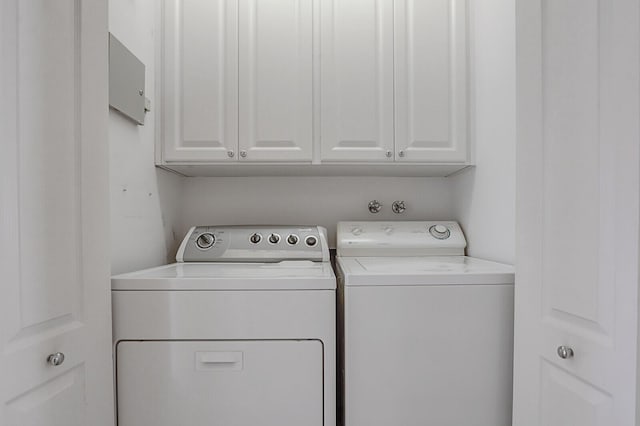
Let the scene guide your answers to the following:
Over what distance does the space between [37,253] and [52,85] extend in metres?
0.40

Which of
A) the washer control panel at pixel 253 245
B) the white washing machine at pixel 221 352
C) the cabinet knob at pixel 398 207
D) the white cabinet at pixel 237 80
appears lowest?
the white washing machine at pixel 221 352

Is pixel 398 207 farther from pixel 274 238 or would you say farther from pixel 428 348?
pixel 428 348

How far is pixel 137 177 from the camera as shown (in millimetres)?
1433

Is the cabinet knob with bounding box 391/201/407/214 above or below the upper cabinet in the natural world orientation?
below

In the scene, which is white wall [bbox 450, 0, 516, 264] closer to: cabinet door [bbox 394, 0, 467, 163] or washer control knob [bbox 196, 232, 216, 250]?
cabinet door [bbox 394, 0, 467, 163]

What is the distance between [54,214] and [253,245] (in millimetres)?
929

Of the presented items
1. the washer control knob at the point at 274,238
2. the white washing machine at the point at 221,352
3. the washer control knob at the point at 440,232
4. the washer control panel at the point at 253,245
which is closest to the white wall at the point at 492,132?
the washer control knob at the point at 440,232

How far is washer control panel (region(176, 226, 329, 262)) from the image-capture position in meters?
1.64

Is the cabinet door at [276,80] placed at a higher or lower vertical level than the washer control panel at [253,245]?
higher

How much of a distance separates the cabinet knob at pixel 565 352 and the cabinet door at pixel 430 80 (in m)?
1.02

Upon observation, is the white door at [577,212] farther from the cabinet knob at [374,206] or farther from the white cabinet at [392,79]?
the cabinet knob at [374,206]

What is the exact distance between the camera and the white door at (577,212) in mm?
660

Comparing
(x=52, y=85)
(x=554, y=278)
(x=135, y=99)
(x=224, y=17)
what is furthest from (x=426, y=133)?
(x=52, y=85)

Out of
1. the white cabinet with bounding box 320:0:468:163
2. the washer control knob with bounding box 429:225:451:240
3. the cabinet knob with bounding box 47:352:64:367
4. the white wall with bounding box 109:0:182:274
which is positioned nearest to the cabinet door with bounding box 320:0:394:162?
the white cabinet with bounding box 320:0:468:163
